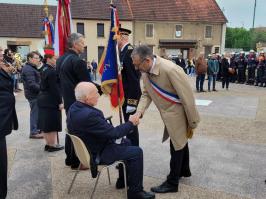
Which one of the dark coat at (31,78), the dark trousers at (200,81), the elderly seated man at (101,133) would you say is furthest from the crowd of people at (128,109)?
the dark trousers at (200,81)

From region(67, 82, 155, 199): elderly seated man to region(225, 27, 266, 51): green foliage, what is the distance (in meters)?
63.9

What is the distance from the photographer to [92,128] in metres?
3.35

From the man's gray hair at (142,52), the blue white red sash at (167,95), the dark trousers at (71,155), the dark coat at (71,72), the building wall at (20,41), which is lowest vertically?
the dark trousers at (71,155)

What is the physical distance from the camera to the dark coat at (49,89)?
5.37 m

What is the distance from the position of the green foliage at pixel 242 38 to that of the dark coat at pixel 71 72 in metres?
63.2

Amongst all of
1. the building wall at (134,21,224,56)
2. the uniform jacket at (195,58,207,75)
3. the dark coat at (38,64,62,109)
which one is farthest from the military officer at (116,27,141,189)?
the building wall at (134,21,224,56)

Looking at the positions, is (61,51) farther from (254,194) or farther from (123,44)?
(254,194)

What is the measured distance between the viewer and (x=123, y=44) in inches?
177

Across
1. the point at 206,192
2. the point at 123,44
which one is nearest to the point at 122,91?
the point at 123,44

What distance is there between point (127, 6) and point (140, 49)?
1370 inches

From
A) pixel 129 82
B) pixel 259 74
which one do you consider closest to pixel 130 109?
pixel 129 82

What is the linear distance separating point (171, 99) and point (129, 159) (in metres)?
0.88

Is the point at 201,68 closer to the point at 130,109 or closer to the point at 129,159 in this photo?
the point at 130,109

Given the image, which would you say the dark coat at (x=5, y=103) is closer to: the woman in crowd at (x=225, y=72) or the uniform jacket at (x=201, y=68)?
the uniform jacket at (x=201, y=68)
